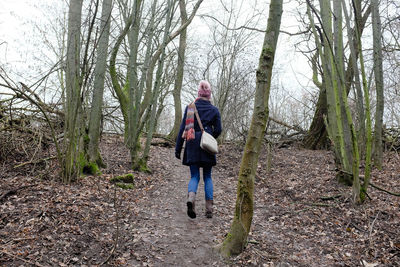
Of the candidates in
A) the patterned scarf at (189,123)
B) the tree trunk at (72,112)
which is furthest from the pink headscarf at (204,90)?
the tree trunk at (72,112)

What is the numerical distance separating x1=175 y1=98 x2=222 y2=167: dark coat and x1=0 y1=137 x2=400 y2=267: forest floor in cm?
95

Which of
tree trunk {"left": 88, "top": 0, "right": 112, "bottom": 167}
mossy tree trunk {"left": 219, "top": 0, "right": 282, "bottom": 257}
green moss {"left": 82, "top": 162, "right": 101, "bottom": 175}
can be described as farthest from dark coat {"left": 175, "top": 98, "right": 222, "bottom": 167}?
tree trunk {"left": 88, "top": 0, "right": 112, "bottom": 167}

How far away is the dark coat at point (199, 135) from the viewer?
4543 millimetres

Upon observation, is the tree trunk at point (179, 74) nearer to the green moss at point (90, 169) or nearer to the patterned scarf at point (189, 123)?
the green moss at point (90, 169)

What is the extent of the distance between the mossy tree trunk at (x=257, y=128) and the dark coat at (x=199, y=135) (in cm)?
140

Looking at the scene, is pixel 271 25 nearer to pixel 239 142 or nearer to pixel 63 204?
pixel 63 204

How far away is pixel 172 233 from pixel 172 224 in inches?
13.9

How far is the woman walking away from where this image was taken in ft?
14.9

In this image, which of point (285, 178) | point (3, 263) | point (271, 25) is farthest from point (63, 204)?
point (285, 178)

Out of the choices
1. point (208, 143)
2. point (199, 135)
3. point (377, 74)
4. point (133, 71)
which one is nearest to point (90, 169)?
point (133, 71)

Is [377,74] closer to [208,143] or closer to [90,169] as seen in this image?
[208,143]

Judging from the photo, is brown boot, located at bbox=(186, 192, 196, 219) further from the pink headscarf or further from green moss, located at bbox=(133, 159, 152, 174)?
green moss, located at bbox=(133, 159, 152, 174)

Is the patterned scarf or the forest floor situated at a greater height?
the patterned scarf

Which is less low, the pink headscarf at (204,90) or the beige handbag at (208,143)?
the pink headscarf at (204,90)
